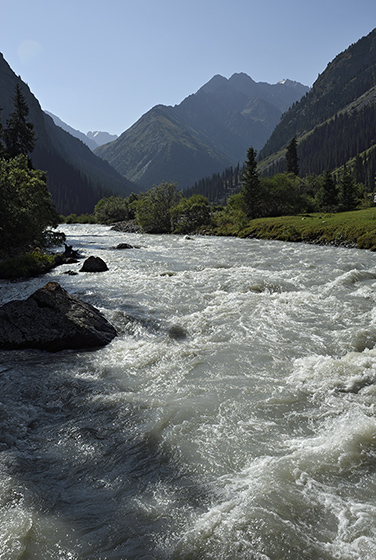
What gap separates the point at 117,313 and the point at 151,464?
29.2ft

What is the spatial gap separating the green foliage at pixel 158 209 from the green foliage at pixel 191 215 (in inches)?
143

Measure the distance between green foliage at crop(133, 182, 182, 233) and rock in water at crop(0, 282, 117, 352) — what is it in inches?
2364

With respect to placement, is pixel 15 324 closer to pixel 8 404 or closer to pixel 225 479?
pixel 8 404

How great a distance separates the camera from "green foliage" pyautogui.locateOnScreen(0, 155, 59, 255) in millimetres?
28016

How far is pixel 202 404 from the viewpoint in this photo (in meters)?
7.43

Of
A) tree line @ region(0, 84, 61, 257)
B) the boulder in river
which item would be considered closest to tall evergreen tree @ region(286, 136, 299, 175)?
tree line @ region(0, 84, 61, 257)

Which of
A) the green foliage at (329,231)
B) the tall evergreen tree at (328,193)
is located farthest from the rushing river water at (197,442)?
the tall evergreen tree at (328,193)

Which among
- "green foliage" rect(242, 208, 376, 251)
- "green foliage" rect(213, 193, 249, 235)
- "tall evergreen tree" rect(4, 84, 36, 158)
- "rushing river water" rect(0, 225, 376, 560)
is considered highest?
"tall evergreen tree" rect(4, 84, 36, 158)

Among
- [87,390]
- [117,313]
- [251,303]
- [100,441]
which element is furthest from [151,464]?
[251,303]

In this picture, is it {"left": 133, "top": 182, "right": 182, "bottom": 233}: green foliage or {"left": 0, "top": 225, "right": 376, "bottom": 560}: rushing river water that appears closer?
{"left": 0, "top": 225, "right": 376, "bottom": 560}: rushing river water

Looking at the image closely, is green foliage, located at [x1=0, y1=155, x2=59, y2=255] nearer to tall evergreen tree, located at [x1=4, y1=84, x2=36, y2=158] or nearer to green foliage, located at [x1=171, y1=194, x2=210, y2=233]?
tall evergreen tree, located at [x1=4, y1=84, x2=36, y2=158]

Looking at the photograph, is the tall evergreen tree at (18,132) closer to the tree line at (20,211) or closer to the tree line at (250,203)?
the tree line at (20,211)

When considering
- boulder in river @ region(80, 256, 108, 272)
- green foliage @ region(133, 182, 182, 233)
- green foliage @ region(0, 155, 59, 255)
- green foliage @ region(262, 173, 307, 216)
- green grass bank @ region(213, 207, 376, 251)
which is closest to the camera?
boulder in river @ region(80, 256, 108, 272)

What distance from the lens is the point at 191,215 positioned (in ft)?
221
